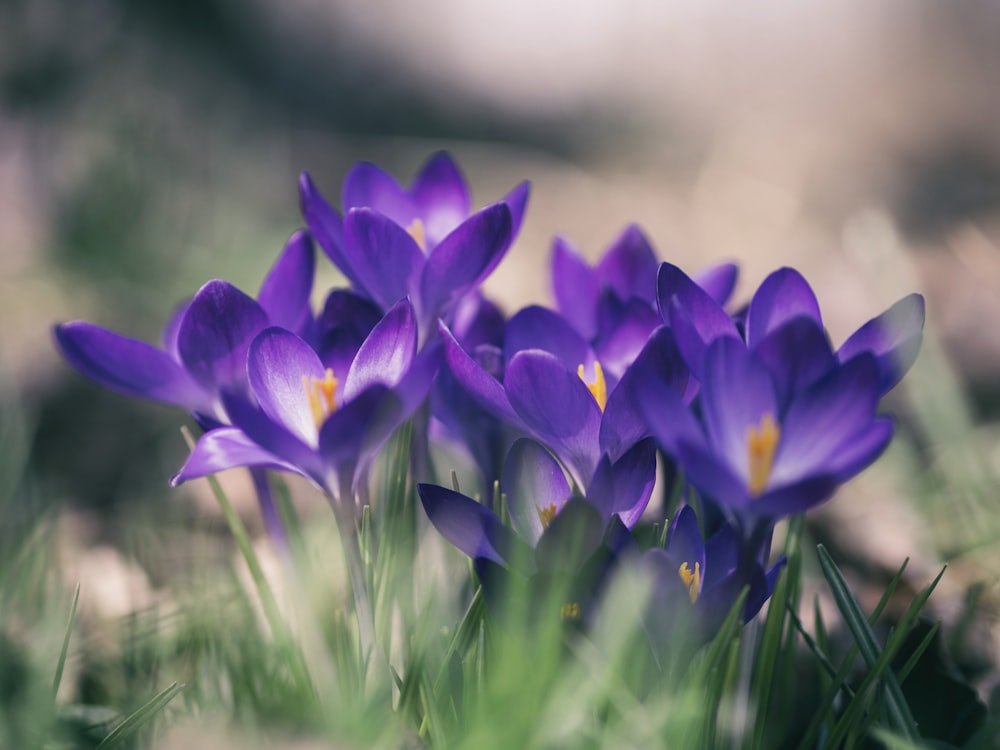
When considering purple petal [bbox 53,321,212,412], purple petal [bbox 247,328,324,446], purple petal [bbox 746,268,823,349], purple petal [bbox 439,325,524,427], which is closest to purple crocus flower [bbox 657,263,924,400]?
purple petal [bbox 746,268,823,349]

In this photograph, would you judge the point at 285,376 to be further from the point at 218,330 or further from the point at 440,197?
the point at 440,197

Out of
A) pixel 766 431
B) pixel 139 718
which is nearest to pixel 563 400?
pixel 766 431

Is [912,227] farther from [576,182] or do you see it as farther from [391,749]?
[391,749]

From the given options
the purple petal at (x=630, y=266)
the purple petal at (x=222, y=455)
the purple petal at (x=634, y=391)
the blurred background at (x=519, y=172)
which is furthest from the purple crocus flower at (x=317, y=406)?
the blurred background at (x=519, y=172)

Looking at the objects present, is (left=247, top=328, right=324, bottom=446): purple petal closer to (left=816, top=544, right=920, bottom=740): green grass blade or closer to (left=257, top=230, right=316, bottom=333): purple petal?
(left=257, top=230, right=316, bottom=333): purple petal

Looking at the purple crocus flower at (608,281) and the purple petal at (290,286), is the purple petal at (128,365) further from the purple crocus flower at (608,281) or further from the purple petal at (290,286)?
the purple crocus flower at (608,281)
